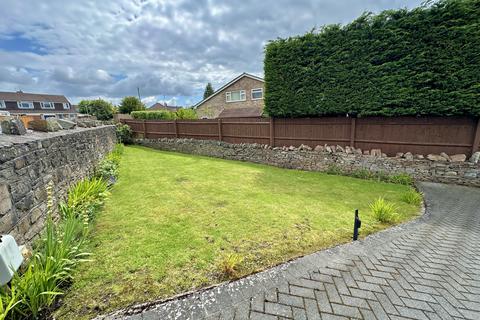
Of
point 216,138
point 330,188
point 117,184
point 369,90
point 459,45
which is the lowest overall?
point 330,188

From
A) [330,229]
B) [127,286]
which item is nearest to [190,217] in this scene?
[127,286]

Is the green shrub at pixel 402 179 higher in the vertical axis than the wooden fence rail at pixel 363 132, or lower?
lower

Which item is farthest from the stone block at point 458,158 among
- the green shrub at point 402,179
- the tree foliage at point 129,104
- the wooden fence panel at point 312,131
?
the tree foliage at point 129,104

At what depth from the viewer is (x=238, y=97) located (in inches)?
832

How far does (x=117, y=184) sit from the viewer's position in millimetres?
5762

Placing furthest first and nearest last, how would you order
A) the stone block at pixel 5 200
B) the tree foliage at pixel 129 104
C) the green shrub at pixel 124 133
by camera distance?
the tree foliage at pixel 129 104 < the green shrub at pixel 124 133 < the stone block at pixel 5 200

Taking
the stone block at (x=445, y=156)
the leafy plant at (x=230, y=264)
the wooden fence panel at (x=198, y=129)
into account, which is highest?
the wooden fence panel at (x=198, y=129)

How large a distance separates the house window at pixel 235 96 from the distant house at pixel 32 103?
28.9 meters

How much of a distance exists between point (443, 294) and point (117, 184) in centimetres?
680

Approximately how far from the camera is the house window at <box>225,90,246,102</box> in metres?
20.8

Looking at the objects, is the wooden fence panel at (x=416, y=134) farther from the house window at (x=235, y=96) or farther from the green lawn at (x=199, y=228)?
the house window at (x=235, y=96)

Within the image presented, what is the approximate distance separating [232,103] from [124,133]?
36.9 ft

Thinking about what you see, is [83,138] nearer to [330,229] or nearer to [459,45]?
[330,229]

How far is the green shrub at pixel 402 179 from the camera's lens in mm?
6579
